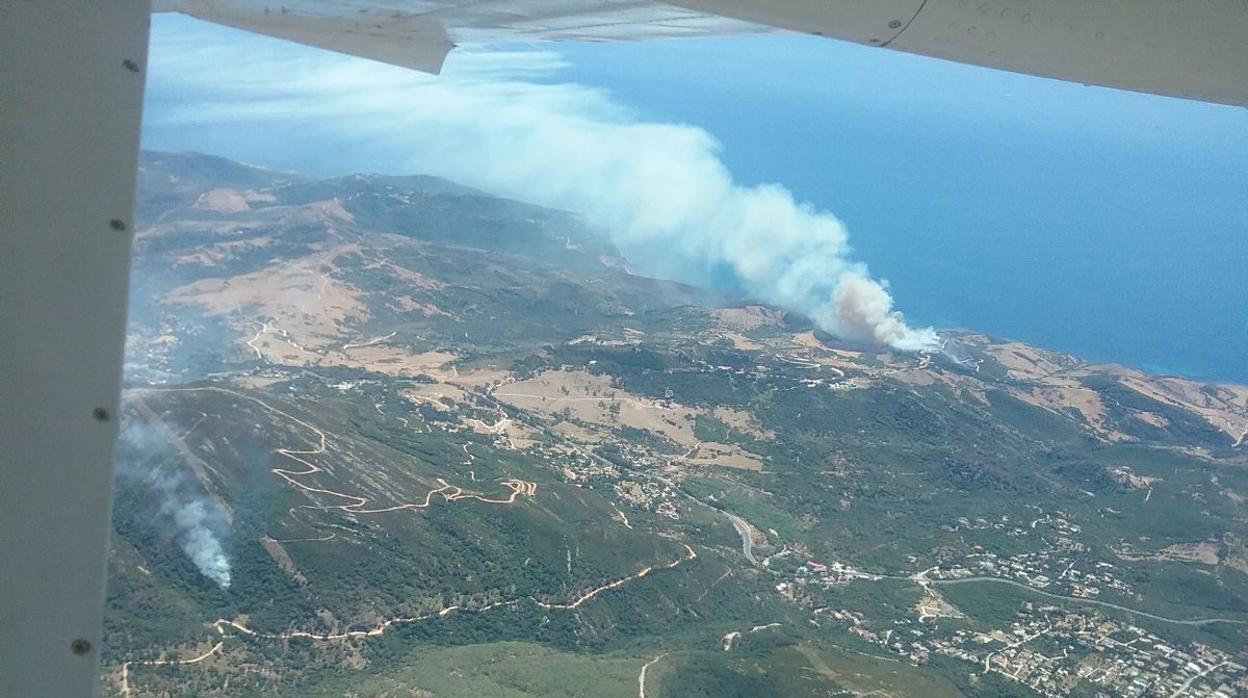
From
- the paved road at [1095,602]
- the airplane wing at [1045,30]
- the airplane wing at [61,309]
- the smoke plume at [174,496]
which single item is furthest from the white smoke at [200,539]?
the airplane wing at [1045,30]

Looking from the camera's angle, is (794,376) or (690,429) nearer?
(690,429)

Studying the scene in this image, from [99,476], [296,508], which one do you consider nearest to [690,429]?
[296,508]

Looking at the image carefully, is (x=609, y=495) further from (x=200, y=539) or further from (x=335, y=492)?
(x=200, y=539)

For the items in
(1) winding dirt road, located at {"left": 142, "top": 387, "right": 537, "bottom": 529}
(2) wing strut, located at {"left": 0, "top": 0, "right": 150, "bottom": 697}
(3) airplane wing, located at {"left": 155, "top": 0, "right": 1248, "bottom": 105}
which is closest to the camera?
(2) wing strut, located at {"left": 0, "top": 0, "right": 150, "bottom": 697}

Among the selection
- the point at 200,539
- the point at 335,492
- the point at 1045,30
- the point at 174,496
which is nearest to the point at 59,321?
the point at 1045,30

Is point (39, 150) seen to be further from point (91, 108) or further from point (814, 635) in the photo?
point (814, 635)

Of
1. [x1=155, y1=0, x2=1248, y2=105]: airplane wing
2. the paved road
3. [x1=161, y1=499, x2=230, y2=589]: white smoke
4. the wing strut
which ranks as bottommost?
the paved road

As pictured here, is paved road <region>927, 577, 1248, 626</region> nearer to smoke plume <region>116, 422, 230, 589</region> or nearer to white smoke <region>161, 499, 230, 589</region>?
white smoke <region>161, 499, 230, 589</region>

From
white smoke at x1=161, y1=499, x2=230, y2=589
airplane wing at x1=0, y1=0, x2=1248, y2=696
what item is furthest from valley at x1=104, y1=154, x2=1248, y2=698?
airplane wing at x1=0, y1=0, x2=1248, y2=696

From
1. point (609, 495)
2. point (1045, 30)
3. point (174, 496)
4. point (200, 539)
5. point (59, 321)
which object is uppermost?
point (1045, 30)
